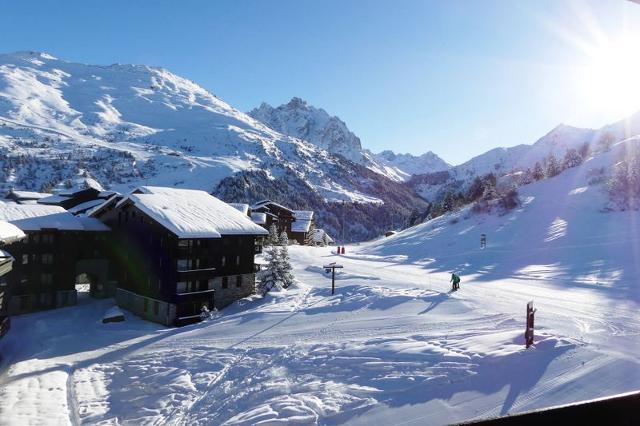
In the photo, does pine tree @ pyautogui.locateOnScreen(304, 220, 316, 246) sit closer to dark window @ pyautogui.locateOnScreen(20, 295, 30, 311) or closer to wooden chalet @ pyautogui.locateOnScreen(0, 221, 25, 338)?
dark window @ pyautogui.locateOnScreen(20, 295, 30, 311)

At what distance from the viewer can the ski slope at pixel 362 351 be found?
47.1 feet

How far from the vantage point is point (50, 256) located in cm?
3825

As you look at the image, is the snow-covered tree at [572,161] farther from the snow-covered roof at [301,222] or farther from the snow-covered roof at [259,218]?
the snow-covered roof at [259,218]

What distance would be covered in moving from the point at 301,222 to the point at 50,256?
175 ft

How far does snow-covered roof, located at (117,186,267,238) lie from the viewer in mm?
33312

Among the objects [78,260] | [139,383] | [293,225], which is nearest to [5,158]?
[293,225]

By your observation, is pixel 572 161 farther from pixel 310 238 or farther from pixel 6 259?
pixel 6 259

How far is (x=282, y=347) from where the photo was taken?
2208 centimetres

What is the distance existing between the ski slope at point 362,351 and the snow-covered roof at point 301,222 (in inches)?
1811

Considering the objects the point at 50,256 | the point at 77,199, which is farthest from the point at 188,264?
the point at 77,199

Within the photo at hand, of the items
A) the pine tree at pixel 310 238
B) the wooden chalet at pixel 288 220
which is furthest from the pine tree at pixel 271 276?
the pine tree at pixel 310 238

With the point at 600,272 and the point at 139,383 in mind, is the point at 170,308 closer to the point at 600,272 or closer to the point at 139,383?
the point at 139,383

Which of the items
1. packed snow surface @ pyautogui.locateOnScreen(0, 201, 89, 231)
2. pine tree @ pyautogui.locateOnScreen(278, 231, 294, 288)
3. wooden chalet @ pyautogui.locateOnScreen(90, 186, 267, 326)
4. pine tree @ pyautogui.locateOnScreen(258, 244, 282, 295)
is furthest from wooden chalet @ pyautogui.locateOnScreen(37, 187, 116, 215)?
pine tree @ pyautogui.locateOnScreen(278, 231, 294, 288)

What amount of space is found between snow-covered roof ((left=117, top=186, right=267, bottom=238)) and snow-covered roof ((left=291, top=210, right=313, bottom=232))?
43.7m
